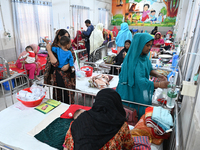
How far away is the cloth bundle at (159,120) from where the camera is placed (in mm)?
1655

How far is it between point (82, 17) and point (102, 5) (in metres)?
3.49

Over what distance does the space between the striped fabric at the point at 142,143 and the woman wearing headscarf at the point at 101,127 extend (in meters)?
0.36

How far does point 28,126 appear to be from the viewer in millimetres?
1781

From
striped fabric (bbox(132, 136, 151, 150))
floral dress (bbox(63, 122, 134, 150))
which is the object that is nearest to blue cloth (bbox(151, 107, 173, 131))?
striped fabric (bbox(132, 136, 151, 150))

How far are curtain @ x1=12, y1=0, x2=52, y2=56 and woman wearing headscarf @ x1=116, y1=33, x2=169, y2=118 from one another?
4.55 m

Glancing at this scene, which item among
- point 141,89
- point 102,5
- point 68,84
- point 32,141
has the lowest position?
point 32,141

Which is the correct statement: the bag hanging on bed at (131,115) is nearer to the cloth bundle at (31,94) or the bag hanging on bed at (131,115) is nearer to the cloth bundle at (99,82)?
the cloth bundle at (99,82)

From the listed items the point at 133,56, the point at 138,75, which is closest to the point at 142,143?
the point at 138,75

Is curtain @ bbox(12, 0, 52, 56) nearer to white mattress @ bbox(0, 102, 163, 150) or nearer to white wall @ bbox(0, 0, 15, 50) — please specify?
white wall @ bbox(0, 0, 15, 50)

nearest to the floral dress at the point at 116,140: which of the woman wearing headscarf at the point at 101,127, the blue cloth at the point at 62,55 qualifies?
the woman wearing headscarf at the point at 101,127

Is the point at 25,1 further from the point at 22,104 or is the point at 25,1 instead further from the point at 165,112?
the point at 165,112

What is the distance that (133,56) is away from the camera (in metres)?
2.05

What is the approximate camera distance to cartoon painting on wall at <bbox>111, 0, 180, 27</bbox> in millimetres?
10672

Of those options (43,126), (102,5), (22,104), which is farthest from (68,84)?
(102,5)
